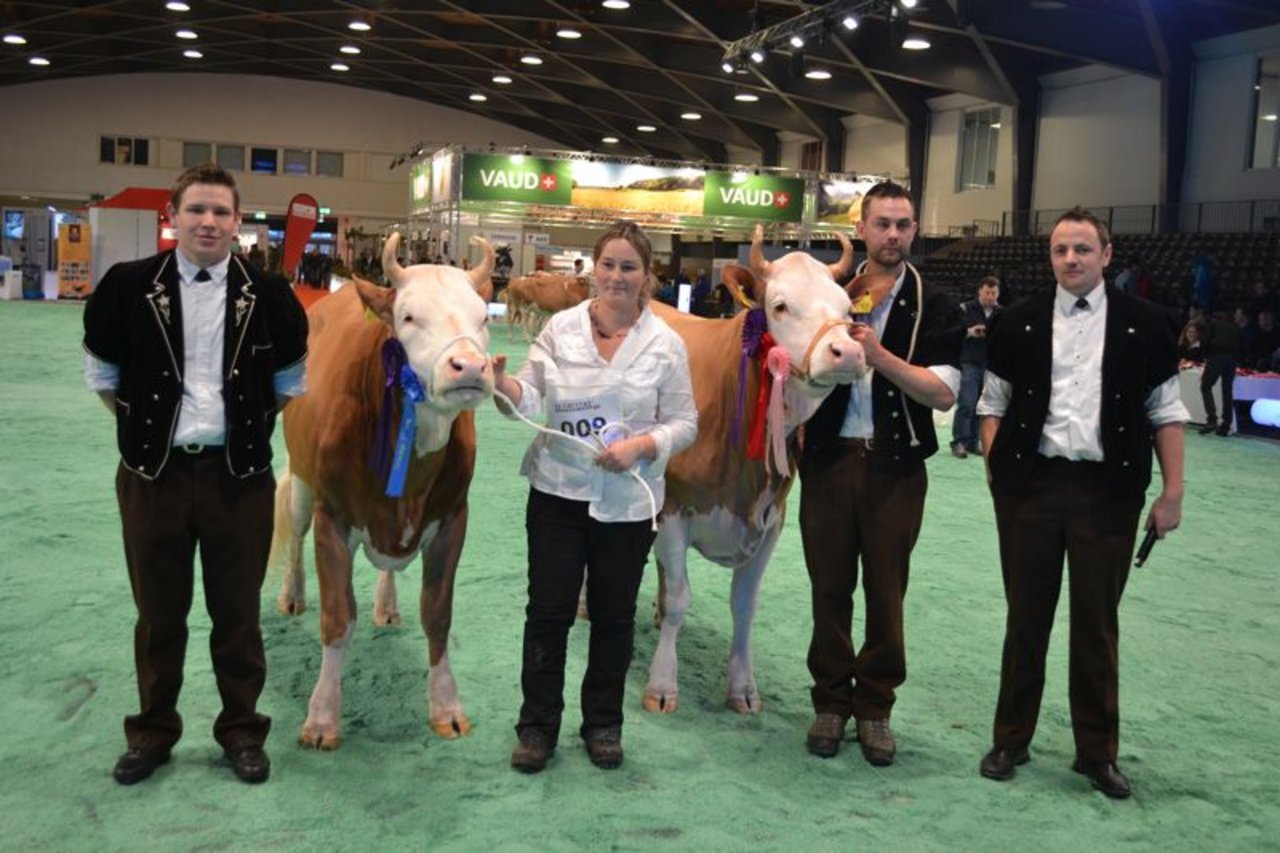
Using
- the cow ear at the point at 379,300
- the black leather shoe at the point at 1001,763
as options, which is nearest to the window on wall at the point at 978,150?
the black leather shoe at the point at 1001,763

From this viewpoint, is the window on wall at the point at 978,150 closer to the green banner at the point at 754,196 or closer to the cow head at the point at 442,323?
the green banner at the point at 754,196

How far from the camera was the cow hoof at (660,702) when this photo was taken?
438 centimetres

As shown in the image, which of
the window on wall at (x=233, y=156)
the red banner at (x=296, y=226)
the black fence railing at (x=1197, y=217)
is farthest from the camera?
the window on wall at (x=233, y=156)

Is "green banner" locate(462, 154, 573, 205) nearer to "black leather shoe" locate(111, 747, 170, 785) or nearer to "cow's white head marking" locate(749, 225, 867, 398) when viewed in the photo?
"cow's white head marking" locate(749, 225, 867, 398)

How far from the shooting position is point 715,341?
187 inches

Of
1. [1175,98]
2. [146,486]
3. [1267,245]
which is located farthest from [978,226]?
[146,486]

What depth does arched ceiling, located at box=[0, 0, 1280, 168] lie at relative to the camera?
70.3 ft

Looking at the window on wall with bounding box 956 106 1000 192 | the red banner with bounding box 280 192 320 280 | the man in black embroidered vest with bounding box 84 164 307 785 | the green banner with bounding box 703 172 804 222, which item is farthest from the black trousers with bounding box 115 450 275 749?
the window on wall with bounding box 956 106 1000 192

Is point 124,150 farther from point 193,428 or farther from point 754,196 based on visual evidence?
point 193,428

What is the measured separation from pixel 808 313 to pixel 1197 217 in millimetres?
20762

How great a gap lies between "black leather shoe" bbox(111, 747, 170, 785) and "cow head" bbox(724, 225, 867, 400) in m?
2.31

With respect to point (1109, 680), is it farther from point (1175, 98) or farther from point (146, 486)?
point (1175, 98)

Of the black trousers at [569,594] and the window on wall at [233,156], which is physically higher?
the window on wall at [233,156]

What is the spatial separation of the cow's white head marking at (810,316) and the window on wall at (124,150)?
138ft
